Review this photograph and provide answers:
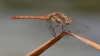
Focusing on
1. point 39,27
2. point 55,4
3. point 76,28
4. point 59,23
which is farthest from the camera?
point 55,4

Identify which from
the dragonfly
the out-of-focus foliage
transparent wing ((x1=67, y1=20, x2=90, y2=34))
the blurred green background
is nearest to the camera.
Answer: the dragonfly

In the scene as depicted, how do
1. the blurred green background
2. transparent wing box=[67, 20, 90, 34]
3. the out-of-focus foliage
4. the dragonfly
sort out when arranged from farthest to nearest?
the out-of-focus foliage
the blurred green background
transparent wing box=[67, 20, 90, 34]
the dragonfly

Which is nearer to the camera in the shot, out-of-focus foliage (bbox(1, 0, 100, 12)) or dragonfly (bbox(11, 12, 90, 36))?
dragonfly (bbox(11, 12, 90, 36))

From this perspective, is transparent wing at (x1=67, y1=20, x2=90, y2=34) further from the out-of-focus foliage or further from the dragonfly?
the out-of-focus foliage

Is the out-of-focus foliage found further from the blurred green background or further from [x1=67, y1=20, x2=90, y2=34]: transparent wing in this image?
[x1=67, y1=20, x2=90, y2=34]: transparent wing

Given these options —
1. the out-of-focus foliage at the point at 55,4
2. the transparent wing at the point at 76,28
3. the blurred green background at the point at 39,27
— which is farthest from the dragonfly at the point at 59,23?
the out-of-focus foliage at the point at 55,4

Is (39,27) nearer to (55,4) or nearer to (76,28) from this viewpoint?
(55,4)

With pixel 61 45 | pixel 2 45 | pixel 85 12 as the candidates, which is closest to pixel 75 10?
pixel 85 12

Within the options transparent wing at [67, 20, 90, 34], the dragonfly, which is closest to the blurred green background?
transparent wing at [67, 20, 90, 34]

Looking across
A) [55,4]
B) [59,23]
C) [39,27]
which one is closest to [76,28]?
[59,23]

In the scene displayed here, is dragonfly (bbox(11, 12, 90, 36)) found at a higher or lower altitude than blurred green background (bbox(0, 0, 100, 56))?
higher
